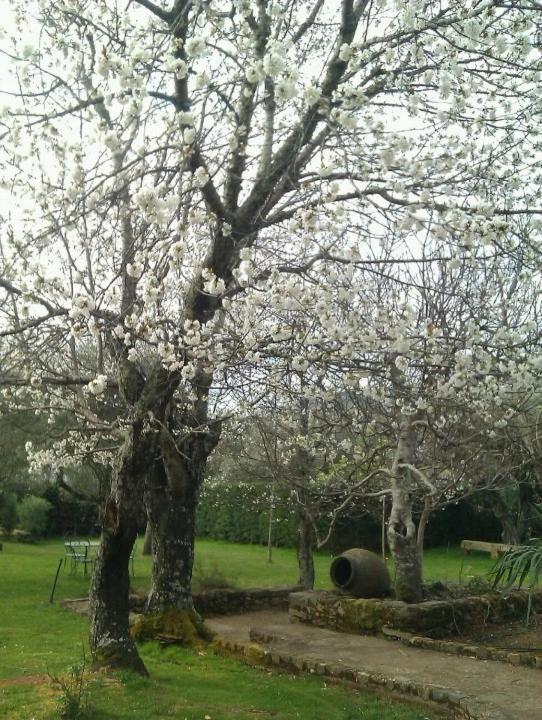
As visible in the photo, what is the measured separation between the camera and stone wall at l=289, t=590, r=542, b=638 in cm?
986

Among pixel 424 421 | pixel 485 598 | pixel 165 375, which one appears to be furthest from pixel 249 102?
pixel 485 598

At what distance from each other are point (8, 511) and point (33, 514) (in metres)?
0.89

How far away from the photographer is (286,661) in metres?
8.45


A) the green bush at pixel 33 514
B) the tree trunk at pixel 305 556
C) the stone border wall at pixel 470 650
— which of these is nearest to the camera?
the stone border wall at pixel 470 650

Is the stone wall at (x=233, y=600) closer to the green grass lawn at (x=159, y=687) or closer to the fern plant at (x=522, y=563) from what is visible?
the green grass lawn at (x=159, y=687)

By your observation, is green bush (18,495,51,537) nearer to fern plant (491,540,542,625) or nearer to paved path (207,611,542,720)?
paved path (207,611,542,720)

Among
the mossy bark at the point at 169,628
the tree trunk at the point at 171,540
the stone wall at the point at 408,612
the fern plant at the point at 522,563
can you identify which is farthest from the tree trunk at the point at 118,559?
the stone wall at the point at 408,612

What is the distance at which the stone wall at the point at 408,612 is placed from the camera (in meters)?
9.86

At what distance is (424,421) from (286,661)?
3.97 metres

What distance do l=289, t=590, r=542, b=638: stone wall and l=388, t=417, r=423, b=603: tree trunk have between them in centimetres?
37

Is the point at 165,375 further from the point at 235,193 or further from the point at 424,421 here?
the point at 424,421

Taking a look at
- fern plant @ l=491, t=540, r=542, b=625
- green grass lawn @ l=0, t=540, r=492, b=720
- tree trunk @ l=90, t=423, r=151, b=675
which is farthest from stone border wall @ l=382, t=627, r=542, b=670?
tree trunk @ l=90, t=423, r=151, b=675

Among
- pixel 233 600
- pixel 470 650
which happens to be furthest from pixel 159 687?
pixel 233 600

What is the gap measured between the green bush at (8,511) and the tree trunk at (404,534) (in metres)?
14.7
